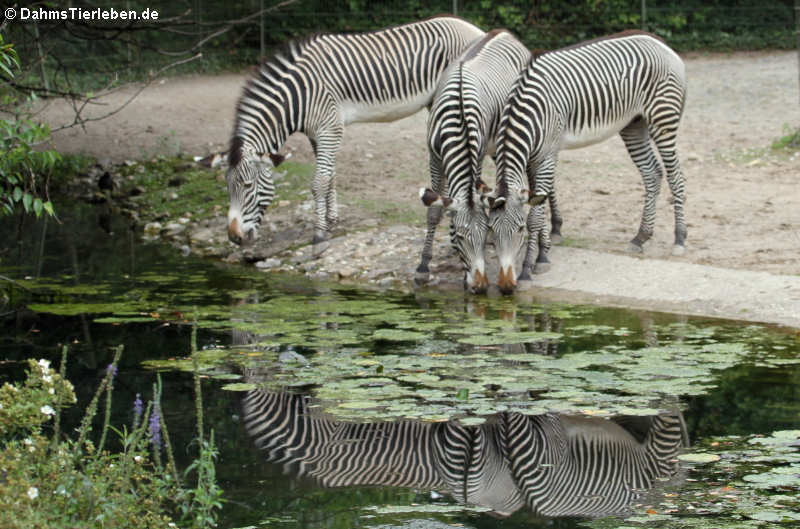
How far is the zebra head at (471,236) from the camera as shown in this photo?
29.8 feet

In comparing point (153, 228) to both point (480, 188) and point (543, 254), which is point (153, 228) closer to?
point (480, 188)

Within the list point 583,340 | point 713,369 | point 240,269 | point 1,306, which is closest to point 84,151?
point 240,269

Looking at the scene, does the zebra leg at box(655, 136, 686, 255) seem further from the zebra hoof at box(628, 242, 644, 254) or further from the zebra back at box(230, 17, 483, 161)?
the zebra back at box(230, 17, 483, 161)

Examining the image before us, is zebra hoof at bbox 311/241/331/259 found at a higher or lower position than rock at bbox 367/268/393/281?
higher

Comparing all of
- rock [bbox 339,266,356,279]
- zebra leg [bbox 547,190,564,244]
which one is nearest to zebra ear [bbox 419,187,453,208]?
rock [bbox 339,266,356,279]

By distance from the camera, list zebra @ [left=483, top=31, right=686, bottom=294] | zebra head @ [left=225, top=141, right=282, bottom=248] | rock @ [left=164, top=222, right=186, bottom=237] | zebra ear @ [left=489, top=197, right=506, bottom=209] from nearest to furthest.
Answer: zebra ear @ [left=489, top=197, right=506, bottom=209], zebra @ [left=483, top=31, right=686, bottom=294], zebra head @ [left=225, top=141, right=282, bottom=248], rock @ [left=164, top=222, right=186, bottom=237]

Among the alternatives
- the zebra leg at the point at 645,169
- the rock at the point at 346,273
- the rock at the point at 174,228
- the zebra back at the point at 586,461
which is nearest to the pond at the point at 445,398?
the zebra back at the point at 586,461

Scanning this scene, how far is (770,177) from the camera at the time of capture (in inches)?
500

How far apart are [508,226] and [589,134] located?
5.48ft

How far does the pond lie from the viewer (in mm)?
4938

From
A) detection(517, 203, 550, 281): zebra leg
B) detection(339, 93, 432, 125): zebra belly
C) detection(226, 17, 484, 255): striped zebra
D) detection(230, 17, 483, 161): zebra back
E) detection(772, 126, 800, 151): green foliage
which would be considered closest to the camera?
detection(517, 203, 550, 281): zebra leg

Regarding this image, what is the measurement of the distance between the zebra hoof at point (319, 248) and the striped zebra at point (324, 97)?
10 mm

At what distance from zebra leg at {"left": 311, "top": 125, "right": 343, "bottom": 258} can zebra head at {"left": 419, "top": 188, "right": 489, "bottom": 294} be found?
1976mm

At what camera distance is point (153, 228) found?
1295 cm
